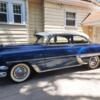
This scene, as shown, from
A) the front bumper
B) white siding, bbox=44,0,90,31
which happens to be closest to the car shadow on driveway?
the front bumper

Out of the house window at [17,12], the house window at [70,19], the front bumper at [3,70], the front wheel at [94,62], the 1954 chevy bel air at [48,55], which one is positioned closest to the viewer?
the front bumper at [3,70]

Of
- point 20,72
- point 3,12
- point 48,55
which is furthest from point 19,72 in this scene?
point 3,12

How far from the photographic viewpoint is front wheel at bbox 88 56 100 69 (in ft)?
23.1

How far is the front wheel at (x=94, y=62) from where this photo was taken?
23.1 ft

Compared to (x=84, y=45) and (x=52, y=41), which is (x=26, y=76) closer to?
(x=52, y=41)

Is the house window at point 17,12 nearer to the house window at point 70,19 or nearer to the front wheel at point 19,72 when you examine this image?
the house window at point 70,19

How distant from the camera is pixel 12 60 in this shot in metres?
5.20

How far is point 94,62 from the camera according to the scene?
718cm

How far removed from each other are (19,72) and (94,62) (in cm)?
334

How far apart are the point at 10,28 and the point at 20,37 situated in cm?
82

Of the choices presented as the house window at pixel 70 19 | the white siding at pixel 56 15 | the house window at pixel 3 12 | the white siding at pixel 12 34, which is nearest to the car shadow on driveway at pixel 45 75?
the white siding at pixel 12 34

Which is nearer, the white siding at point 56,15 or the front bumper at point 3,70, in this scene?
the front bumper at point 3,70

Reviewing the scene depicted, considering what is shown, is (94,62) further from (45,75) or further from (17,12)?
(17,12)

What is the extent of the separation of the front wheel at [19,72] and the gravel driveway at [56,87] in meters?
0.19
